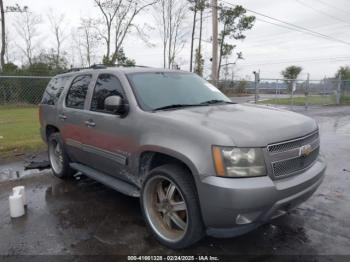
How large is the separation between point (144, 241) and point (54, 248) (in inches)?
38.1

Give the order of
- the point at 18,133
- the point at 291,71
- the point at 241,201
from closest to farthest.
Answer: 1. the point at 241,201
2. the point at 18,133
3. the point at 291,71

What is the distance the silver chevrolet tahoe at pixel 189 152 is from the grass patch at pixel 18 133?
369 cm

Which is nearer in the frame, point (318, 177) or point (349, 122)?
point (318, 177)

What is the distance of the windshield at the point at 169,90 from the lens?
12.4ft

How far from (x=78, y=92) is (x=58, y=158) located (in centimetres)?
150

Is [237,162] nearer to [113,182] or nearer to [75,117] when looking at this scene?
[113,182]

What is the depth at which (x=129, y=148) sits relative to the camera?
3.65 meters

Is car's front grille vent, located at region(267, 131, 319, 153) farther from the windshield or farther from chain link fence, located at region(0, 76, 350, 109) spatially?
chain link fence, located at region(0, 76, 350, 109)

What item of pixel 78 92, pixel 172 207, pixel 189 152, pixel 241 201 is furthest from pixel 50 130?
pixel 241 201

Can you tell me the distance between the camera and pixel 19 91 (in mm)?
15680

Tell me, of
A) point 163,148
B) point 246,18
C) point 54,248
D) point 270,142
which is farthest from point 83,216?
point 246,18

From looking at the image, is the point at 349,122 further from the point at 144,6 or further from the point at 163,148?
the point at 144,6

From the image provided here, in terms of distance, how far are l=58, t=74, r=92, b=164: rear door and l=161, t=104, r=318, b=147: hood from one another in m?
1.78

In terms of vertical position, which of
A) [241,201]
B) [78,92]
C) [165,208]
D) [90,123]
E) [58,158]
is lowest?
[165,208]
